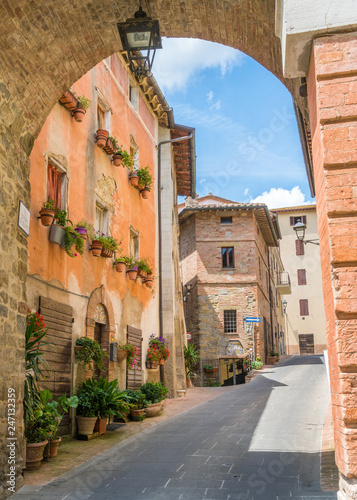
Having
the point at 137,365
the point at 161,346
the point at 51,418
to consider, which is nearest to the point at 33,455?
the point at 51,418

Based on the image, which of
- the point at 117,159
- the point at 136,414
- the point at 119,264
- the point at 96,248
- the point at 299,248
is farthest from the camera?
the point at 299,248

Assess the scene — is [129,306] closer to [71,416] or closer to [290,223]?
[71,416]

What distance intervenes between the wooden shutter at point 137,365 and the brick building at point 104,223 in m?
0.03

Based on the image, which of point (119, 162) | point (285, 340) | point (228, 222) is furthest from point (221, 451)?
point (285, 340)

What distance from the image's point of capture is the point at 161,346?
15195mm

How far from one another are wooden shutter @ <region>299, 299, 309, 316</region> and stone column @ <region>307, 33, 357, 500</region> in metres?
43.6

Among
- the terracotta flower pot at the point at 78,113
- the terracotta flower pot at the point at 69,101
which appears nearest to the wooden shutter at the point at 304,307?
the terracotta flower pot at the point at 78,113

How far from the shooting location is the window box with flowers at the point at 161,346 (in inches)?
595

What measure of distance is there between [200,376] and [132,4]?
21.7 m

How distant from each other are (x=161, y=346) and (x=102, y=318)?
13.4 ft

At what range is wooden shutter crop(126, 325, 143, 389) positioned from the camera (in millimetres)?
12938

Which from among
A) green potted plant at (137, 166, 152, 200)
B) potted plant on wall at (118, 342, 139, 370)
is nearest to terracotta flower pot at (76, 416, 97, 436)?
potted plant on wall at (118, 342, 139, 370)

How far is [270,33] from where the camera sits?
571cm

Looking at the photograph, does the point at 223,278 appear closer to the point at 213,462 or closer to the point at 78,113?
the point at 78,113
